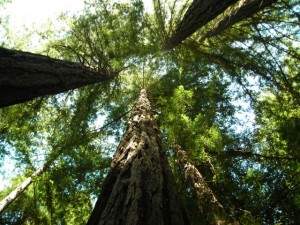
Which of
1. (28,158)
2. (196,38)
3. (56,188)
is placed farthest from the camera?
(196,38)

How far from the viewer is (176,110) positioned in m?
7.11

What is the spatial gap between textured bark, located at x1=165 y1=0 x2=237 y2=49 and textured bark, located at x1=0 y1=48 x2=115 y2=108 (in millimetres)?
2726

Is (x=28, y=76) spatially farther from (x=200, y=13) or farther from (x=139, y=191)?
(x=200, y=13)

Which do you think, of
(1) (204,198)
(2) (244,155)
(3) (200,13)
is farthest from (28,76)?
(2) (244,155)

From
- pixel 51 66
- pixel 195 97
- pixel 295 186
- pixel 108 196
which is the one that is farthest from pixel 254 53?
pixel 108 196

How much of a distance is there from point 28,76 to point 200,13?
371 centimetres

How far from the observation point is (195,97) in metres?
11.0

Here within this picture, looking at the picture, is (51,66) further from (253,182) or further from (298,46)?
(298,46)

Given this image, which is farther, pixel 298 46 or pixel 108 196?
pixel 298 46

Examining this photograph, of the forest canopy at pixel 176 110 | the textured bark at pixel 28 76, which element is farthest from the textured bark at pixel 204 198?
the textured bark at pixel 28 76

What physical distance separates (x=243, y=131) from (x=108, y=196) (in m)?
6.92

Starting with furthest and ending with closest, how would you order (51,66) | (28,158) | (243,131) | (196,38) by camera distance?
1. (196,38)
2. (243,131)
3. (28,158)
4. (51,66)

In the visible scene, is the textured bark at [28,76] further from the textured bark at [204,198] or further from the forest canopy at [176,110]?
the textured bark at [204,198]

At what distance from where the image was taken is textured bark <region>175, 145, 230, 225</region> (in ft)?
17.8
